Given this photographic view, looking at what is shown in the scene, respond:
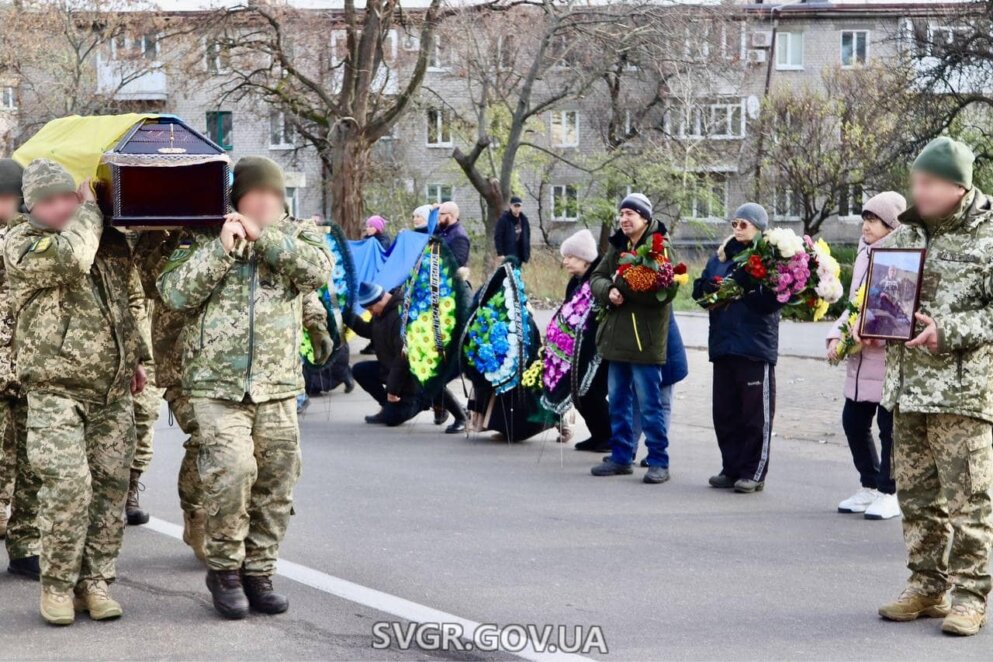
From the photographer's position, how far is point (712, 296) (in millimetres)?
9180

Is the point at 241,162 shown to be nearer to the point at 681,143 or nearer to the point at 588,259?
the point at 588,259

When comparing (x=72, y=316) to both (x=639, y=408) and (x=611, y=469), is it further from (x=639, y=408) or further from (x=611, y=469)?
(x=639, y=408)

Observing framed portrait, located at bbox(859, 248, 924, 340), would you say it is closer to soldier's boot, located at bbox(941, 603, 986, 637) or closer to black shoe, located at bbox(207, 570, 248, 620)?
soldier's boot, located at bbox(941, 603, 986, 637)

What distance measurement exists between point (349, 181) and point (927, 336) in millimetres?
19981

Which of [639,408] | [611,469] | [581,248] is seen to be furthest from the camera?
[581,248]

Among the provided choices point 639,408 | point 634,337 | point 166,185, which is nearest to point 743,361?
point 634,337

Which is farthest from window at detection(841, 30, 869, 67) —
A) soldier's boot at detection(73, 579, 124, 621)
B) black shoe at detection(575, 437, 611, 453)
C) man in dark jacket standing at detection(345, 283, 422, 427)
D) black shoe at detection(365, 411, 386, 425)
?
soldier's boot at detection(73, 579, 124, 621)

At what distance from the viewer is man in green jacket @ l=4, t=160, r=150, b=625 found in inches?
231

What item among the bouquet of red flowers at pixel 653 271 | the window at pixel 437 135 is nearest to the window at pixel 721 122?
the window at pixel 437 135

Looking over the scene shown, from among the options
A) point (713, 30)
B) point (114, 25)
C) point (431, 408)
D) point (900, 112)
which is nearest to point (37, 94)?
point (114, 25)

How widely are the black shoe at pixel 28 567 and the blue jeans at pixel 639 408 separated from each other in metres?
4.56

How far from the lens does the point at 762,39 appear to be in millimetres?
50469

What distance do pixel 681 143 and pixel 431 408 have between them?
31403mm

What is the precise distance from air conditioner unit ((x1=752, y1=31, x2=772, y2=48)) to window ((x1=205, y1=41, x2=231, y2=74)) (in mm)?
25165
